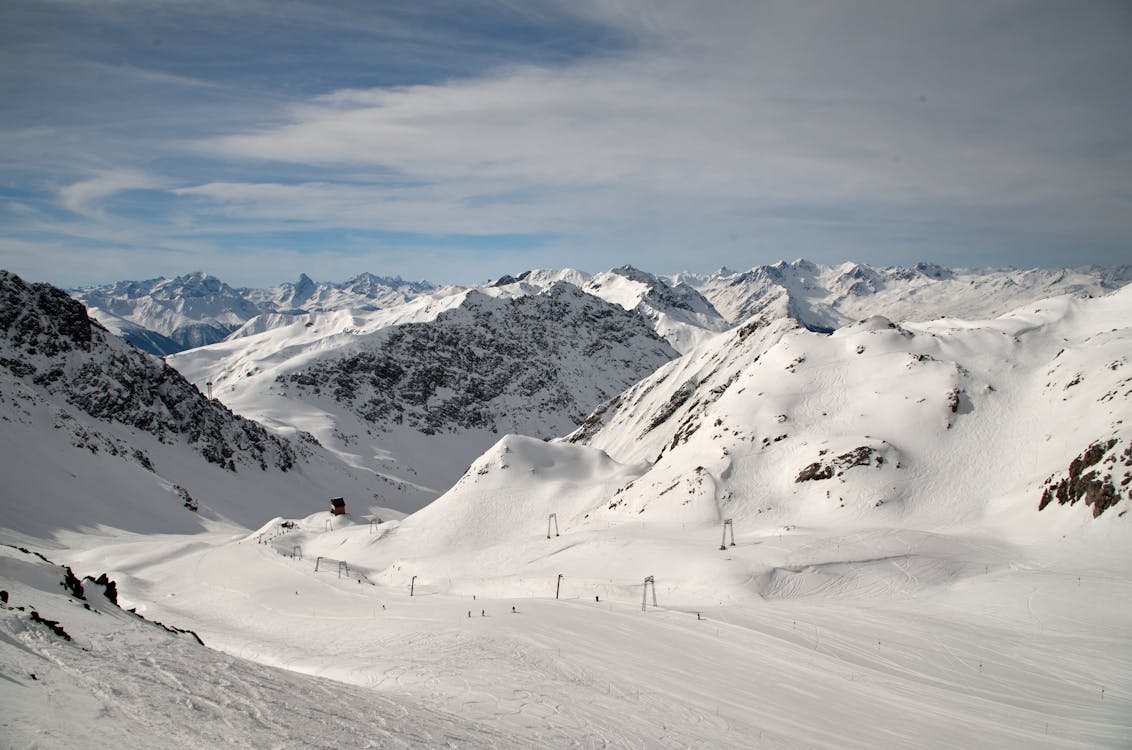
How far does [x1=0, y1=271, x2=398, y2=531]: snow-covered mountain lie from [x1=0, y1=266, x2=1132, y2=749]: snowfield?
4.09 ft

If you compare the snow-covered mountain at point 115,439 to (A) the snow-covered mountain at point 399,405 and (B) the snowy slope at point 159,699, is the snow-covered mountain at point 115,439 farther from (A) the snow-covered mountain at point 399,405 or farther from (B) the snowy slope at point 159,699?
(B) the snowy slope at point 159,699

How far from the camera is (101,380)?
97.5m

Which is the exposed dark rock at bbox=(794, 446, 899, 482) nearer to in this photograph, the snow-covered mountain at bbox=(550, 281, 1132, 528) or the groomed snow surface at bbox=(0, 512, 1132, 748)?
the snow-covered mountain at bbox=(550, 281, 1132, 528)

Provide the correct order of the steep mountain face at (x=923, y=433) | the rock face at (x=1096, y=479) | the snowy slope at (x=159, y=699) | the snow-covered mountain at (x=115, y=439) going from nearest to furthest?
the snowy slope at (x=159, y=699) < the rock face at (x=1096, y=479) < the steep mountain face at (x=923, y=433) < the snow-covered mountain at (x=115, y=439)

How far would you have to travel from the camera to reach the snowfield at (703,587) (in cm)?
1378

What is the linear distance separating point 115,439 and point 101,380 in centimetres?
1354

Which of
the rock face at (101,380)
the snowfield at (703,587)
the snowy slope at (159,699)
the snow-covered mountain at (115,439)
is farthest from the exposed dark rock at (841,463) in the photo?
the rock face at (101,380)

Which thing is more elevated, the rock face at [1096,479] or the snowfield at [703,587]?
the rock face at [1096,479]

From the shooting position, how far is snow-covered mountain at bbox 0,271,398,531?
241 feet

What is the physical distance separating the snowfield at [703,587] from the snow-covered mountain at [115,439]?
125 cm

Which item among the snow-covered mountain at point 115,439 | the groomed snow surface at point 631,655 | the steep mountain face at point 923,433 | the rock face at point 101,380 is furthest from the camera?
the rock face at point 101,380

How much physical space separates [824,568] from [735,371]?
5781 centimetres

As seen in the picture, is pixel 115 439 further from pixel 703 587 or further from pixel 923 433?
pixel 923 433

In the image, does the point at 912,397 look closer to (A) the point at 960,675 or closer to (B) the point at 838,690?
(A) the point at 960,675
